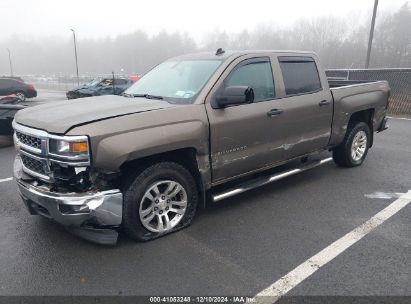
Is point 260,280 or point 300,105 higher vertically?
point 300,105

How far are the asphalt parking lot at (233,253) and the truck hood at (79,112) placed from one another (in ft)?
4.04

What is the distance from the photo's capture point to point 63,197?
10.6ft

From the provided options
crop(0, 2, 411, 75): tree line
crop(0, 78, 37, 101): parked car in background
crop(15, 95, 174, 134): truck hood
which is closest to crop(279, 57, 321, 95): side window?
crop(15, 95, 174, 134): truck hood

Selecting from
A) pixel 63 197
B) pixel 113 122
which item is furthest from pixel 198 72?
pixel 63 197

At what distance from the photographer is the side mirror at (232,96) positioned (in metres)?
3.74

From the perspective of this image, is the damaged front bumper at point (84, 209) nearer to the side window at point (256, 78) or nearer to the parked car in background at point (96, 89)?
the side window at point (256, 78)

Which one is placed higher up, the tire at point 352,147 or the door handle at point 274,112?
the door handle at point 274,112

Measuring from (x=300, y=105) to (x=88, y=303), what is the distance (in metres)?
3.38

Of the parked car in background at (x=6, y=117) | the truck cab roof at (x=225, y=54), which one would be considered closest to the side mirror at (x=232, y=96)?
the truck cab roof at (x=225, y=54)

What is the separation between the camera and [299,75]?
4914 millimetres

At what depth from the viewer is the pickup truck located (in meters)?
3.25

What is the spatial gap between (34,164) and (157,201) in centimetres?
124

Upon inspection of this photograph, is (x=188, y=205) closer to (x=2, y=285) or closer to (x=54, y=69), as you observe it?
(x=2, y=285)

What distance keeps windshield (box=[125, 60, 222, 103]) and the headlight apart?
1205 mm
